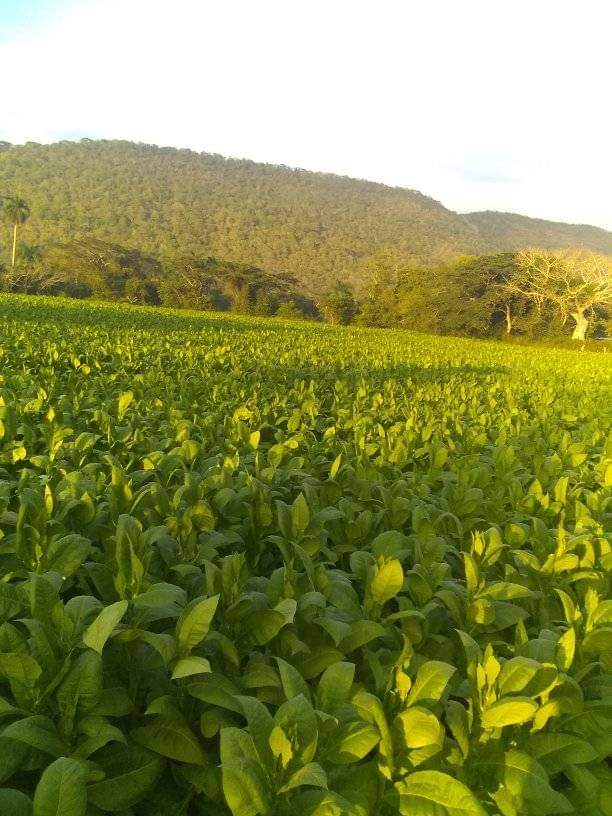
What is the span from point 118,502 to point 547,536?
176 centimetres

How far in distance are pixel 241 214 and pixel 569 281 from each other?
95.0 metres

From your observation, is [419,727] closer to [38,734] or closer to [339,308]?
[38,734]

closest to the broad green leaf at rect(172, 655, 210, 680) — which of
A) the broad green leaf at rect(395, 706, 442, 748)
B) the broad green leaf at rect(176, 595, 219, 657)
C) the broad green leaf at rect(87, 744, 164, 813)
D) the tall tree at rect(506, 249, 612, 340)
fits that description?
the broad green leaf at rect(176, 595, 219, 657)

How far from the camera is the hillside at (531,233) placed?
148 m

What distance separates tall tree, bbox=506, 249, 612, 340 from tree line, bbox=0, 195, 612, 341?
9 cm

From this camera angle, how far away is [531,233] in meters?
158

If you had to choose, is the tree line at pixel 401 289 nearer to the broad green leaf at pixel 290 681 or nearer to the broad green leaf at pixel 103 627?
the broad green leaf at pixel 290 681

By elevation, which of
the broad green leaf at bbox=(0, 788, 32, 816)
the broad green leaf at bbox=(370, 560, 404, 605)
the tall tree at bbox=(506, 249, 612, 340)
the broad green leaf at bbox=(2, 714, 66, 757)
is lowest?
the broad green leaf at bbox=(0, 788, 32, 816)

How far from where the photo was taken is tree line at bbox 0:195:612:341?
158ft

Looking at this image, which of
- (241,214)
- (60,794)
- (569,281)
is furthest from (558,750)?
(241,214)

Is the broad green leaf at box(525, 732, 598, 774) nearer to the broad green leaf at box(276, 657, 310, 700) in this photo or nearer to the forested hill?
the broad green leaf at box(276, 657, 310, 700)

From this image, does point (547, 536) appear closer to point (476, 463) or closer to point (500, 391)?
point (476, 463)

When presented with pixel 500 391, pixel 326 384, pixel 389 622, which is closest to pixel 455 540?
pixel 389 622

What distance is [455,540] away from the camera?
2617 millimetres
